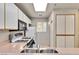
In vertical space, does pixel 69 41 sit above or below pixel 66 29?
below

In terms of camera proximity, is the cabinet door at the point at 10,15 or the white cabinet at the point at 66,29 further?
the white cabinet at the point at 66,29

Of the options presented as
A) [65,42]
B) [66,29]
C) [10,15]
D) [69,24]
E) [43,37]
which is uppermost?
[10,15]

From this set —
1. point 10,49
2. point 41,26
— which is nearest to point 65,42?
point 41,26

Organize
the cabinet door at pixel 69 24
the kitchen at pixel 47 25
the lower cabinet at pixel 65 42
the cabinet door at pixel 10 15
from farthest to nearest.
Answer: the lower cabinet at pixel 65 42 < the cabinet door at pixel 69 24 < the kitchen at pixel 47 25 < the cabinet door at pixel 10 15

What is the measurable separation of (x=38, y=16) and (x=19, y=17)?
0.73 m

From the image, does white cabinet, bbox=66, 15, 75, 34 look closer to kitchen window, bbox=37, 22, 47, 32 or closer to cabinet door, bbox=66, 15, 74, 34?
cabinet door, bbox=66, 15, 74, 34

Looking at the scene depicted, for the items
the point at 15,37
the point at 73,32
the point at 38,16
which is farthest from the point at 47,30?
the point at 15,37

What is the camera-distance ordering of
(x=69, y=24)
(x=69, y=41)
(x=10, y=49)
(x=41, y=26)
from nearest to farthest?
(x=10, y=49) < (x=41, y=26) < (x=69, y=24) < (x=69, y=41)

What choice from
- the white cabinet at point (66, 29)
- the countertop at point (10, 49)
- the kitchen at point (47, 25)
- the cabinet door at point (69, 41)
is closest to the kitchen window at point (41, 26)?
the kitchen at point (47, 25)

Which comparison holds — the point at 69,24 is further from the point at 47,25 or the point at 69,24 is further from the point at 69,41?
the point at 47,25

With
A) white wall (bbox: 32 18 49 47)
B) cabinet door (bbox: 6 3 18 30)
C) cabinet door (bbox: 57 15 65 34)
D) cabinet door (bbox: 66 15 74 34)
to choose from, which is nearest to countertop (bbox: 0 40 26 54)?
cabinet door (bbox: 6 3 18 30)

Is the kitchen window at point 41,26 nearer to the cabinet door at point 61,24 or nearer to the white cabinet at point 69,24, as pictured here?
the cabinet door at point 61,24
